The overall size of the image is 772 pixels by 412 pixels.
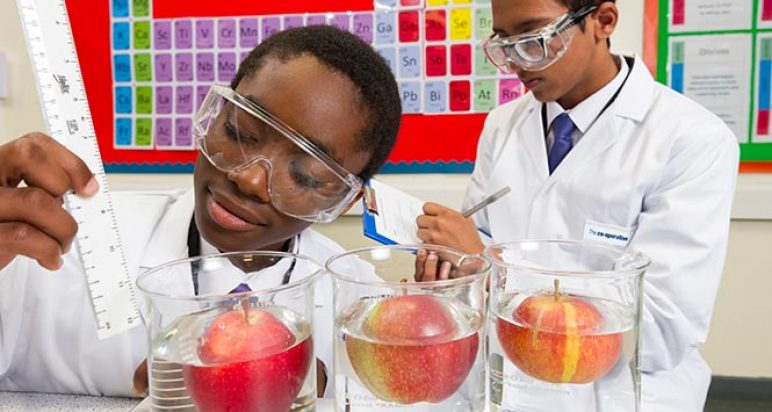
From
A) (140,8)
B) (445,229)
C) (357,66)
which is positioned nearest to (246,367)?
(357,66)

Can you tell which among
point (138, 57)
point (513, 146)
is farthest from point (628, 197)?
point (138, 57)

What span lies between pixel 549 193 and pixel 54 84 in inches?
45.9

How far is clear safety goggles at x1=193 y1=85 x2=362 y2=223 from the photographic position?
849mm

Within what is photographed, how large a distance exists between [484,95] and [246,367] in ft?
6.05

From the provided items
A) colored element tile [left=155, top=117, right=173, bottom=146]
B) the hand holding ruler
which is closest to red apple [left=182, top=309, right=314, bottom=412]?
the hand holding ruler

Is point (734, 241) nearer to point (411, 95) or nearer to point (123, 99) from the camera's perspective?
point (411, 95)

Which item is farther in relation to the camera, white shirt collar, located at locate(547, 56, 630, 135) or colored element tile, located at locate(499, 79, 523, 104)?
colored element tile, located at locate(499, 79, 523, 104)

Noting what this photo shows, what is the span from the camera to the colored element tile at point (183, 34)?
90.7 inches

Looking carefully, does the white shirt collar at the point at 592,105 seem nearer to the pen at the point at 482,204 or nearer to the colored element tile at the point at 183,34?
the pen at the point at 482,204

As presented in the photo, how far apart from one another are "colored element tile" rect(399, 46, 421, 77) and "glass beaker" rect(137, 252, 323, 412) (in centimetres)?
178

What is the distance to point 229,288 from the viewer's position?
1.82 feet

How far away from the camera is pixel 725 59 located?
2.02 metres

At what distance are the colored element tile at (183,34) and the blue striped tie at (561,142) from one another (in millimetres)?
1456

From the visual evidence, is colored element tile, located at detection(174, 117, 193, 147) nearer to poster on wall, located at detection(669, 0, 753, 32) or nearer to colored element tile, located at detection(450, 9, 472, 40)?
colored element tile, located at detection(450, 9, 472, 40)
